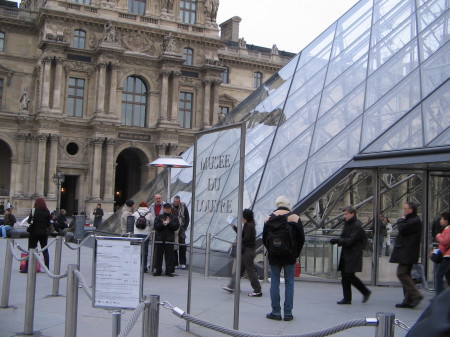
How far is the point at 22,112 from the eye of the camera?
1725 inches

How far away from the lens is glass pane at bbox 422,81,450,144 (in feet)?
38.4

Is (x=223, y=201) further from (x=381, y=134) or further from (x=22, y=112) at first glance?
(x=22, y=112)

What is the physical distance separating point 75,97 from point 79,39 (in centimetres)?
432

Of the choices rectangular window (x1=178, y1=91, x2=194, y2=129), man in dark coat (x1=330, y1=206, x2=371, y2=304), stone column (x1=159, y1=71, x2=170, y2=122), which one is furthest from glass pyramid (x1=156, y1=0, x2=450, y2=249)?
rectangular window (x1=178, y1=91, x2=194, y2=129)

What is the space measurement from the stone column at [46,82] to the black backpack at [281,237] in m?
37.7

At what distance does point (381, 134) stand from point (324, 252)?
2.74 m

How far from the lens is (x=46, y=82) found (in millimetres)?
43062

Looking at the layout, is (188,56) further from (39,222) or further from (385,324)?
(385,324)

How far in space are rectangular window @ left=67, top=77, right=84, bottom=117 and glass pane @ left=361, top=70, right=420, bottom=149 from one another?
34.7 metres

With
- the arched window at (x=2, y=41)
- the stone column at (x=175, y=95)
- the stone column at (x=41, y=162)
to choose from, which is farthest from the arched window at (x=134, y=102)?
the arched window at (x=2, y=41)

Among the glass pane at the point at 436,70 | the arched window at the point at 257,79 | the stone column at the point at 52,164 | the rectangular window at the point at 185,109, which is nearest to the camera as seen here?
the glass pane at the point at 436,70

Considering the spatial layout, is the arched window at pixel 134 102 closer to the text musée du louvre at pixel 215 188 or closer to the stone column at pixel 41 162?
the stone column at pixel 41 162

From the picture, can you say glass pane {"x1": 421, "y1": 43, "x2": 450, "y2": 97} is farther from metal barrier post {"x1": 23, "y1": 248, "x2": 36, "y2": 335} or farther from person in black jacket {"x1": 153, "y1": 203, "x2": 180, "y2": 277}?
metal barrier post {"x1": 23, "y1": 248, "x2": 36, "y2": 335}

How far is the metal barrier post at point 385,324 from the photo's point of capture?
3.83 meters
